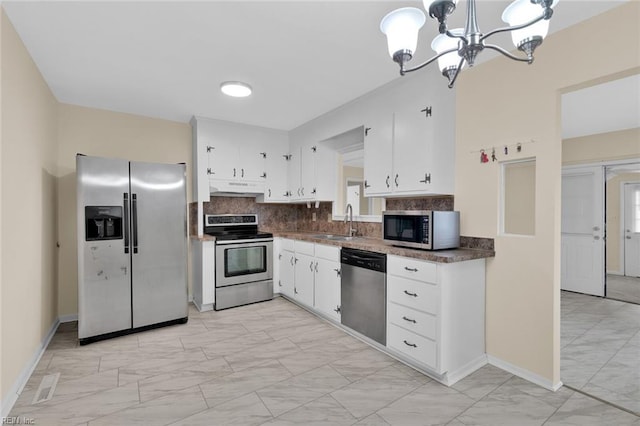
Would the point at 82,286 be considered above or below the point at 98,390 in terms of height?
above

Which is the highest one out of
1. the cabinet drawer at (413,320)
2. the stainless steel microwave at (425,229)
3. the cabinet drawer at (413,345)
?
the stainless steel microwave at (425,229)

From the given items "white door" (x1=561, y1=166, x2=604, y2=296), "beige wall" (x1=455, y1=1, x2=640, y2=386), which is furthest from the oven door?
"white door" (x1=561, y1=166, x2=604, y2=296)

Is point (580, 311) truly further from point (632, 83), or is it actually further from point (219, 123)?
point (219, 123)

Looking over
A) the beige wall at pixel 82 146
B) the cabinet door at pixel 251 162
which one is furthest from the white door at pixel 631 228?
the beige wall at pixel 82 146

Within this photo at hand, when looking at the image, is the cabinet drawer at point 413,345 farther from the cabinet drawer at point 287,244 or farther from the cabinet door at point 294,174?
the cabinet door at point 294,174

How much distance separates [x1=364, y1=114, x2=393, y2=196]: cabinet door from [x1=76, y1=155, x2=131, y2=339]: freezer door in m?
2.47

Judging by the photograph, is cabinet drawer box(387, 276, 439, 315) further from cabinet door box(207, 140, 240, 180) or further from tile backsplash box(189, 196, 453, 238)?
cabinet door box(207, 140, 240, 180)

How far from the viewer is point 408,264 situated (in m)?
2.46

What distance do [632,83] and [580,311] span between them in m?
2.66

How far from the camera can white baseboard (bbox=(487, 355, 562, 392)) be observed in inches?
85.4

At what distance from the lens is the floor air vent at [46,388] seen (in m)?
2.08

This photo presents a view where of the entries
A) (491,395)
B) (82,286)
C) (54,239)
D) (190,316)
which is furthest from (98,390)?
(491,395)

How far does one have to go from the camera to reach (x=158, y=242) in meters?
3.29

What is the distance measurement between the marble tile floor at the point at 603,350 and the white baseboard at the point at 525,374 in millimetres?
191
